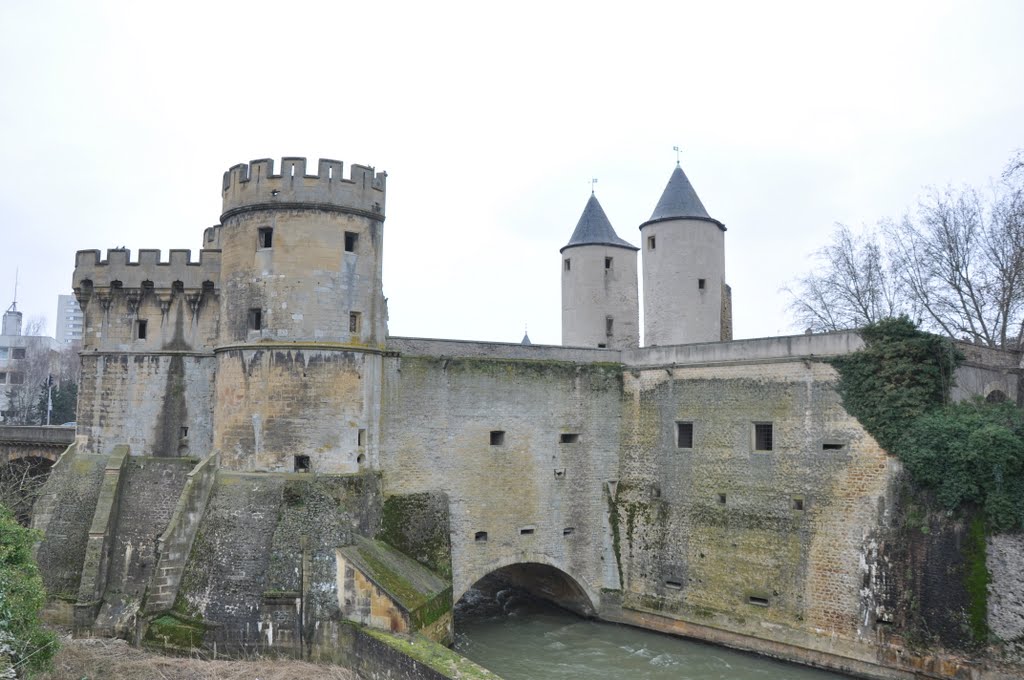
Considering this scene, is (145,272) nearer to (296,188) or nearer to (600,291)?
(296,188)

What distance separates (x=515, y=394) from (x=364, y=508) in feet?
17.8

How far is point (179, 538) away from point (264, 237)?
7.19 m

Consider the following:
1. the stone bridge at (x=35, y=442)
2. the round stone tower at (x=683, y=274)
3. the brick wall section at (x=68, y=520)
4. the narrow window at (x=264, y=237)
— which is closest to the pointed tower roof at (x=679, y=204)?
the round stone tower at (x=683, y=274)

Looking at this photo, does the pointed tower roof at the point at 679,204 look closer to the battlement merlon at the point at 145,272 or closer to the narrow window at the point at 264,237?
the narrow window at the point at 264,237

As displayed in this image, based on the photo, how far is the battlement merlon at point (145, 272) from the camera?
20.3m

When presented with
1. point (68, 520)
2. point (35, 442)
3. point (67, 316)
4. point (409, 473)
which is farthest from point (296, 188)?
point (67, 316)

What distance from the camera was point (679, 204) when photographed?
2484 centimetres

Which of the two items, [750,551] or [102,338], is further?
[102,338]

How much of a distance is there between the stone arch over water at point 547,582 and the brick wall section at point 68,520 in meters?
9.61

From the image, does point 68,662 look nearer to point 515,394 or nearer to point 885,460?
point 515,394

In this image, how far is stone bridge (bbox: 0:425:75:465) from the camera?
25750mm

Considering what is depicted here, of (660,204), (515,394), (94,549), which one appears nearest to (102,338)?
(94,549)

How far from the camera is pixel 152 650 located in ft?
50.0

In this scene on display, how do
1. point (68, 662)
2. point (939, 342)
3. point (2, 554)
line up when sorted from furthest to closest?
point (939, 342) → point (68, 662) → point (2, 554)
